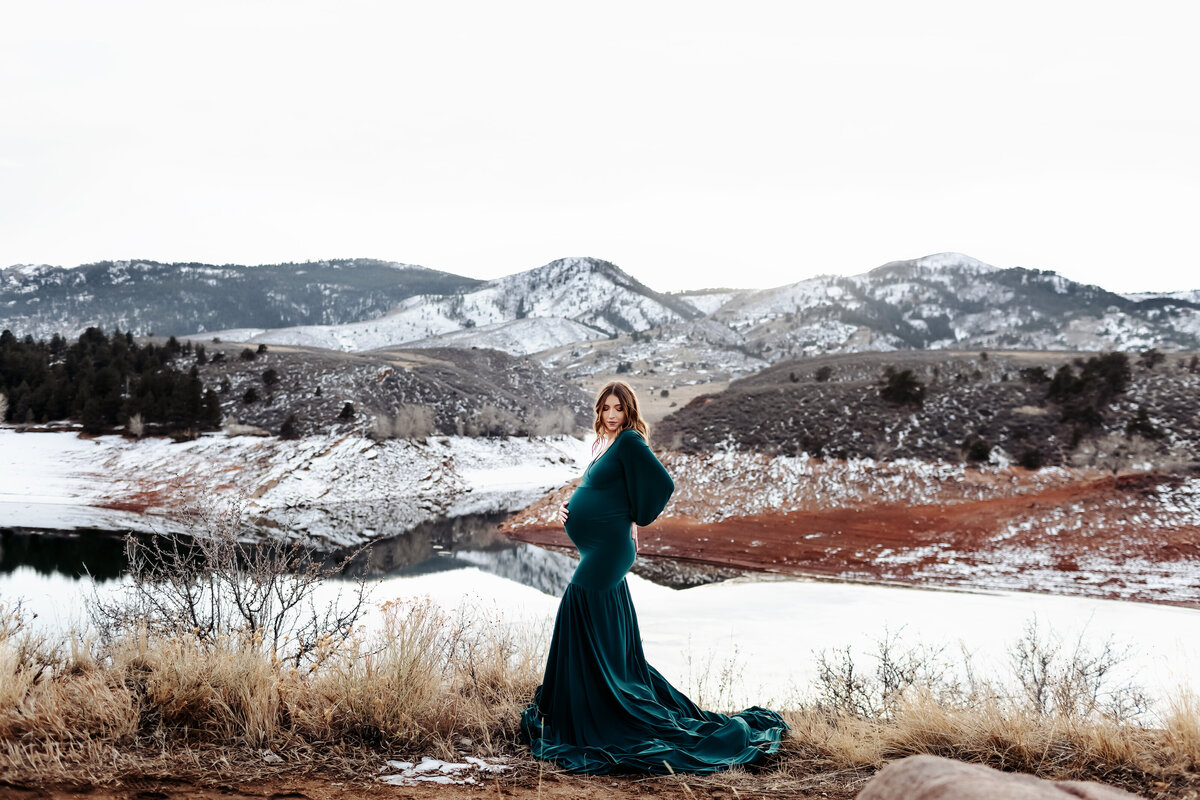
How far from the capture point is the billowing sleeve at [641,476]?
4.21 m

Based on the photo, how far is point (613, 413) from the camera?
4.32 meters

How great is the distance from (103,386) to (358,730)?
150 feet

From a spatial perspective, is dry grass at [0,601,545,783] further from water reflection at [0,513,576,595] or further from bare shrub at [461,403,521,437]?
bare shrub at [461,403,521,437]

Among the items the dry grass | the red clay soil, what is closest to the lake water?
the red clay soil

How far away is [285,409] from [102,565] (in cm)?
2431

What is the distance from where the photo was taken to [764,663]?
11.1m

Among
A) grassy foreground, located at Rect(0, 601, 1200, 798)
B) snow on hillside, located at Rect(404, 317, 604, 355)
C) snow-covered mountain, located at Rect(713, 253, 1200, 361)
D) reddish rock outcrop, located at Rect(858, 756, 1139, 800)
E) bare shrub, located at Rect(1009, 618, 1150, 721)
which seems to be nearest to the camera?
reddish rock outcrop, located at Rect(858, 756, 1139, 800)

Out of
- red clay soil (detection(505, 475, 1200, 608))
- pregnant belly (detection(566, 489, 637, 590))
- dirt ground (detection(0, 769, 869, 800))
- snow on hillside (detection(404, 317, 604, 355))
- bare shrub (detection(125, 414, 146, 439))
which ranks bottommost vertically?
red clay soil (detection(505, 475, 1200, 608))

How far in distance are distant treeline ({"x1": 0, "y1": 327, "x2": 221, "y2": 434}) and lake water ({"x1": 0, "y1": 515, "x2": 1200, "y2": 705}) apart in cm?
1662

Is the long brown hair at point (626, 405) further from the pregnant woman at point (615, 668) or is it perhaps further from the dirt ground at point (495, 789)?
the dirt ground at point (495, 789)

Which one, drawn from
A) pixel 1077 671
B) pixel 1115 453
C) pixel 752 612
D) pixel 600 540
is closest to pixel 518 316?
pixel 1115 453

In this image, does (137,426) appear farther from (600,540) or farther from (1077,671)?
(1077,671)

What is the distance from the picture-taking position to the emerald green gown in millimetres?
3975

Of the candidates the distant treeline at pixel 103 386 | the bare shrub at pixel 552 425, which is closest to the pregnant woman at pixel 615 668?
the distant treeline at pixel 103 386
